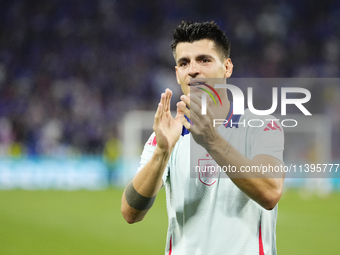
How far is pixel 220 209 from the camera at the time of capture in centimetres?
195

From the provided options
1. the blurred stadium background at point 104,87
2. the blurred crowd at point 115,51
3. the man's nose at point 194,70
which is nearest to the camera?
the man's nose at point 194,70

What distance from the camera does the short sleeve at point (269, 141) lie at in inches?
73.7

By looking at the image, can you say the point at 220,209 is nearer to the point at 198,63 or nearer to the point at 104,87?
the point at 198,63

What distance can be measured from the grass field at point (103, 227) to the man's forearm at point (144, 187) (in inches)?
145

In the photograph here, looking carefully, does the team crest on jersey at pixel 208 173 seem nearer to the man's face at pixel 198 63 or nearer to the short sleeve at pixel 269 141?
the short sleeve at pixel 269 141

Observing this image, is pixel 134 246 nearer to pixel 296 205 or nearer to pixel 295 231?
pixel 295 231

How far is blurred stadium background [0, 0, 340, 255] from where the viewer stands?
29.5 feet

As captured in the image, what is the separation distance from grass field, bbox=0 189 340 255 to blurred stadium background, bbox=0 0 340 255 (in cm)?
5

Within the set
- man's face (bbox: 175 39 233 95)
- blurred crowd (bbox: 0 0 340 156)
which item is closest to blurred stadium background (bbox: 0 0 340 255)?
blurred crowd (bbox: 0 0 340 156)

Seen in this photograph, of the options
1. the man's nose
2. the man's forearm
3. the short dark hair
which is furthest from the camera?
the short dark hair

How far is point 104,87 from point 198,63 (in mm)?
16718

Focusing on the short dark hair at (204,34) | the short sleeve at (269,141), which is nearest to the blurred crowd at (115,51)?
the short dark hair at (204,34)

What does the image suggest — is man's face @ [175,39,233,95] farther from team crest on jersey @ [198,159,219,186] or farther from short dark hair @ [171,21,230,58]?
team crest on jersey @ [198,159,219,186]

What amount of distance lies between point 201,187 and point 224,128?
14.2 inches
